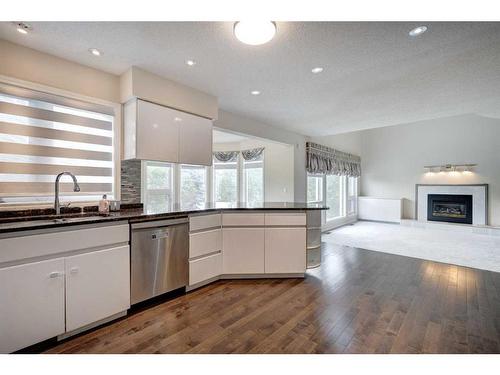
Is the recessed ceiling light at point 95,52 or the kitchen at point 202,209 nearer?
the kitchen at point 202,209

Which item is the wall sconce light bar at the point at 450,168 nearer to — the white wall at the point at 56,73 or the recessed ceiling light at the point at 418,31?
the recessed ceiling light at the point at 418,31

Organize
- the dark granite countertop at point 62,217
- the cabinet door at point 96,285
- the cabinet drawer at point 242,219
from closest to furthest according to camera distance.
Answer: the dark granite countertop at point 62,217 → the cabinet door at point 96,285 → the cabinet drawer at point 242,219

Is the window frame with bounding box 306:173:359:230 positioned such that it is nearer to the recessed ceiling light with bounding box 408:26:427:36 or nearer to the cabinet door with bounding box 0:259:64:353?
the recessed ceiling light with bounding box 408:26:427:36

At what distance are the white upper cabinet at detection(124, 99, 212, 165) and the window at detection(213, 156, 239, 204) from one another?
128 inches

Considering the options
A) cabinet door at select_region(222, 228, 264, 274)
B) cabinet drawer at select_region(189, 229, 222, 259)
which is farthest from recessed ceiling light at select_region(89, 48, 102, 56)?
cabinet door at select_region(222, 228, 264, 274)

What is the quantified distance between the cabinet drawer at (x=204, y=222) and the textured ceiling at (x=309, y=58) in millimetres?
1568

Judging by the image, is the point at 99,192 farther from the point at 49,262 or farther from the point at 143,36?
the point at 143,36

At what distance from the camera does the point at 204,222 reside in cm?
256

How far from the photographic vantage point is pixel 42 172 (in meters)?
2.11

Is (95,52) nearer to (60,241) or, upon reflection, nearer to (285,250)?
(60,241)

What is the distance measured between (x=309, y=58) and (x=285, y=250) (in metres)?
2.09

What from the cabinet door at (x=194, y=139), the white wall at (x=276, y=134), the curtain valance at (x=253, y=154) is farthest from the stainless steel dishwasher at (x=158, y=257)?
the curtain valance at (x=253, y=154)

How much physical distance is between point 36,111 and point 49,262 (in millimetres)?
1411

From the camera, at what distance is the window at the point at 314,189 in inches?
231
